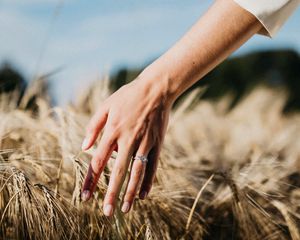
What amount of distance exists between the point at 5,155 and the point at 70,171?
0.21 meters

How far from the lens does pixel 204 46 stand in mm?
1052

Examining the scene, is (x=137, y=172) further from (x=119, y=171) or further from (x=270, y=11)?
(x=270, y=11)

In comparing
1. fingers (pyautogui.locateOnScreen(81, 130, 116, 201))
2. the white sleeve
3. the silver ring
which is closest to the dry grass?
fingers (pyautogui.locateOnScreen(81, 130, 116, 201))

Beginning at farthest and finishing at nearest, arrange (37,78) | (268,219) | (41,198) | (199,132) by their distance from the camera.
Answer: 1. (199,132)
2. (37,78)
3. (268,219)
4. (41,198)

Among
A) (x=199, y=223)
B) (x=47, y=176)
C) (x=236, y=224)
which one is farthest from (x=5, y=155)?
(x=236, y=224)

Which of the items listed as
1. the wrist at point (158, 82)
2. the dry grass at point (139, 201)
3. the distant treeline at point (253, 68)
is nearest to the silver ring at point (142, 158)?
the wrist at point (158, 82)

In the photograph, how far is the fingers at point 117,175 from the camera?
1.03m

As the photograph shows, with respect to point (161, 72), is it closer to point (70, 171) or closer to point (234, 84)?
point (70, 171)

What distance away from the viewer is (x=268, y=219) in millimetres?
1530

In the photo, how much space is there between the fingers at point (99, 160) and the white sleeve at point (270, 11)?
343mm

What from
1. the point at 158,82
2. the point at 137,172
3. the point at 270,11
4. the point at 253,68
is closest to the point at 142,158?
the point at 137,172

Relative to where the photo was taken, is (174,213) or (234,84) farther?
(234,84)

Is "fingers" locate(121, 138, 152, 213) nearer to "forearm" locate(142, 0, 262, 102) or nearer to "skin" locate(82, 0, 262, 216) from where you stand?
"skin" locate(82, 0, 262, 216)

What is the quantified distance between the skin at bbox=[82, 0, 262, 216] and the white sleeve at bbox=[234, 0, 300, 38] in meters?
0.02
